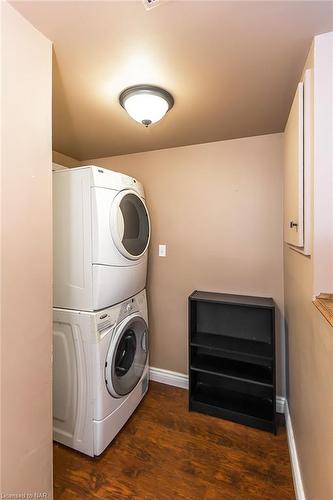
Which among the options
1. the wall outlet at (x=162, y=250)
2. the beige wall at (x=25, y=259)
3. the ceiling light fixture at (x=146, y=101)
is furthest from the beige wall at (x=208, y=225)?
the beige wall at (x=25, y=259)

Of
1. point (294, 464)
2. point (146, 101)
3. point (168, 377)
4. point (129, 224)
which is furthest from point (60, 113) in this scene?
point (294, 464)

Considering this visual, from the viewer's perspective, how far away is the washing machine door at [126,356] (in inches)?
61.7

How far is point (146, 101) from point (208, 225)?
111cm

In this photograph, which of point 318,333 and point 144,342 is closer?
point 318,333

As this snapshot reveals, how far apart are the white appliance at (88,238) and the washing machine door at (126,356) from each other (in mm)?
261

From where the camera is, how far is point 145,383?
6.77 feet

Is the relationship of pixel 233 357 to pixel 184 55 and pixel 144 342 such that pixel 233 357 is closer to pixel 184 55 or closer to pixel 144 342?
pixel 144 342

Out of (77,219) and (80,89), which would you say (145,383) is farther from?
(80,89)

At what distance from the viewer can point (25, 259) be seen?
3.10ft

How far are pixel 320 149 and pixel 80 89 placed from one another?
4.11ft

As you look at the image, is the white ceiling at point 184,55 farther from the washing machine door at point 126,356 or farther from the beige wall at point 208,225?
the washing machine door at point 126,356

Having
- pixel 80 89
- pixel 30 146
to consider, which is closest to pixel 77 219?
pixel 30 146

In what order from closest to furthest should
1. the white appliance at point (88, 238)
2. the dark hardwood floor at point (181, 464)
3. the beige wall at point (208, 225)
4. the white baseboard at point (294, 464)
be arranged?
the white baseboard at point (294, 464), the dark hardwood floor at point (181, 464), the white appliance at point (88, 238), the beige wall at point (208, 225)

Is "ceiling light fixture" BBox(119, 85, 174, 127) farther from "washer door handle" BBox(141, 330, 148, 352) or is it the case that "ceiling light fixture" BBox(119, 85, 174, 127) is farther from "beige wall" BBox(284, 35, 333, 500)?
"washer door handle" BBox(141, 330, 148, 352)
